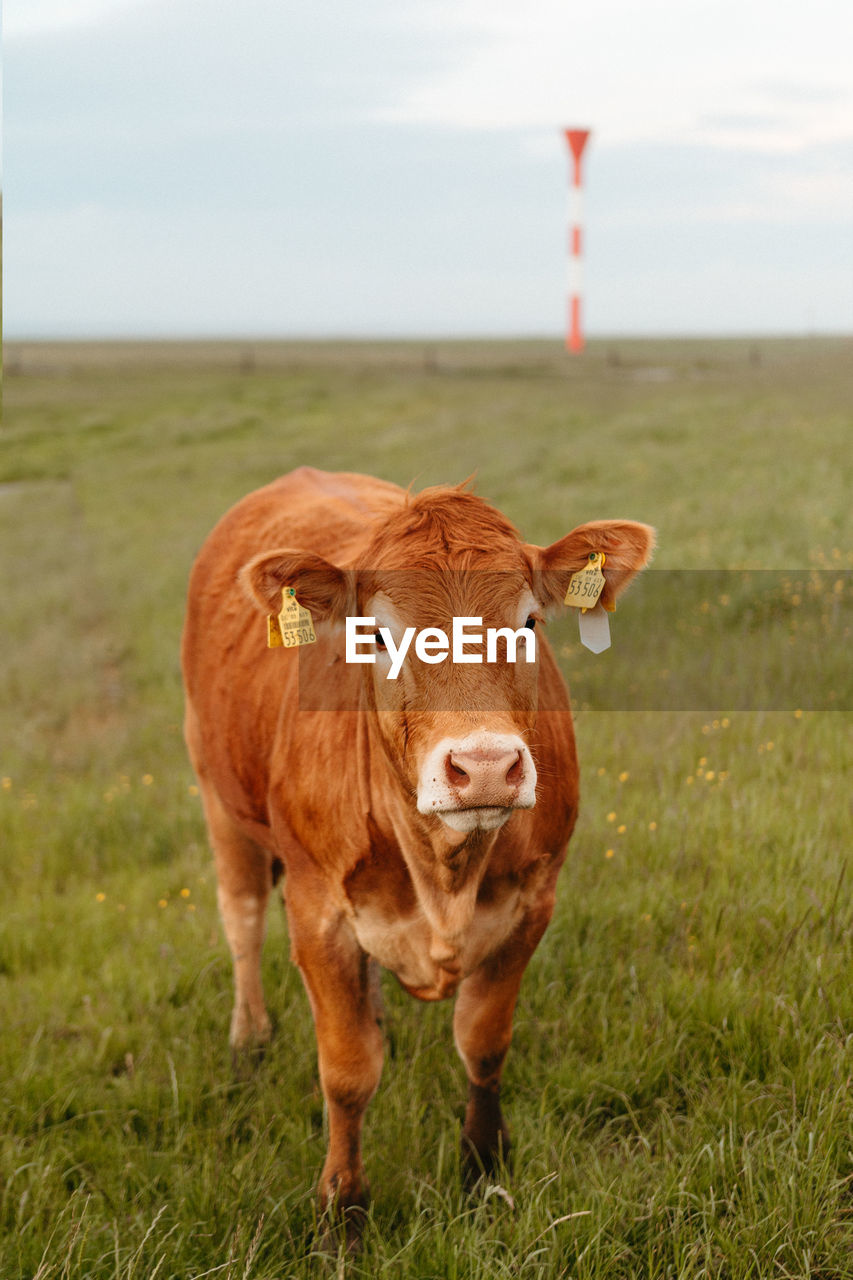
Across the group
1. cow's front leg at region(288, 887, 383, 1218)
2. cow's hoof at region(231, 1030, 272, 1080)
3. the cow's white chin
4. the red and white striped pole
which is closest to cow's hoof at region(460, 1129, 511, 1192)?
cow's front leg at region(288, 887, 383, 1218)

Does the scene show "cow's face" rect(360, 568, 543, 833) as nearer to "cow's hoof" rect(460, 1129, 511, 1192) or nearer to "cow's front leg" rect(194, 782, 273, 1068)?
"cow's hoof" rect(460, 1129, 511, 1192)

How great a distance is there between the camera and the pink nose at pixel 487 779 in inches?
83.9

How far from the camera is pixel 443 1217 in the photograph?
2.88 metres

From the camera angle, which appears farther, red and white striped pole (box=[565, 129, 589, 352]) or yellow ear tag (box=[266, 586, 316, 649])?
red and white striped pole (box=[565, 129, 589, 352])

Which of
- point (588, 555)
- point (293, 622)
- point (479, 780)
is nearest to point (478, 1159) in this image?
point (479, 780)

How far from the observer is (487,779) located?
6.99 feet

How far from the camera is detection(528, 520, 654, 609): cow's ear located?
271 cm

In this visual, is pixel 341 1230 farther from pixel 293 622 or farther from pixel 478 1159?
pixel 293 622

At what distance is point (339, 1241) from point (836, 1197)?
125cm

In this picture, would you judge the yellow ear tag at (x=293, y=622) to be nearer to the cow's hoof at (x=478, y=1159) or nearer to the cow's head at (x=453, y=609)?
the cow's head at (x=453, y=609)

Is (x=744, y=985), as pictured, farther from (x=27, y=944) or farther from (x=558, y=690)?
(x=27, y=944)

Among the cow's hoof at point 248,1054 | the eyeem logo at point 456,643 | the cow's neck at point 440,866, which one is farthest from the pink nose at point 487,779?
the cow's hoof at point 248,1054

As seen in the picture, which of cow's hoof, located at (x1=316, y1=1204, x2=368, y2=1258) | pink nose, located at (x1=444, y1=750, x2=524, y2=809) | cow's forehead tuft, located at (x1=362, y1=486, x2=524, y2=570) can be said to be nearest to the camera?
pink nose, located at (x1=444, y1=750, x2=524, y2=809)

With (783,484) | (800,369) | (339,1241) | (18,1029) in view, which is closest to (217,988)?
(18,1029)
